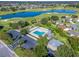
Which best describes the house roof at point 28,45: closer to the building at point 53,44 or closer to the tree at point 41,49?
the tree at point 41,49

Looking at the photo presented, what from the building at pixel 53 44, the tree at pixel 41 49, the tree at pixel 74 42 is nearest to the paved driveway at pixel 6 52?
the tree at pixel 41 49

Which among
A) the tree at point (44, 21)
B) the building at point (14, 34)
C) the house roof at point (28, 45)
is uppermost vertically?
the tree at point (44, 21)

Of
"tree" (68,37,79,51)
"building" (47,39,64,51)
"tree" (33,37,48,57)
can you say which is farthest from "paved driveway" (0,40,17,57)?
"tree" (68,37,79,51)

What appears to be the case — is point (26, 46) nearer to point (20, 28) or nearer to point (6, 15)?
point (20, 28)

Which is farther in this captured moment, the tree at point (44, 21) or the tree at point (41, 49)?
the tree at point (44, 21)

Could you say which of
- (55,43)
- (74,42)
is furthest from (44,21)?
(74,42)

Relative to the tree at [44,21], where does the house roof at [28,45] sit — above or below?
below

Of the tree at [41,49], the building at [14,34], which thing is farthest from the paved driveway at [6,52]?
the tree at [41,49]

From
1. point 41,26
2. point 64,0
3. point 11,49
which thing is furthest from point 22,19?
point 64,0

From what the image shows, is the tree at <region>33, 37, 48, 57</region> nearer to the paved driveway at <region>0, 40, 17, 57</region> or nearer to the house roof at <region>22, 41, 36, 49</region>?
the house roof at <region>22, 41, 36, 49</region>

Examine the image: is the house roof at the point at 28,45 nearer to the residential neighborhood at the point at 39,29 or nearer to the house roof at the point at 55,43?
the residential neighborhood at the point at 39,29
